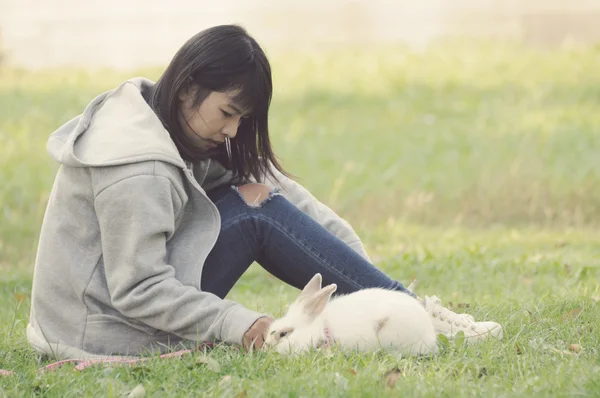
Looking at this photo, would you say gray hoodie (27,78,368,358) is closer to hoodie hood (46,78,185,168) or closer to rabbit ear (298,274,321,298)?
hoodie hood (46,78,185,168)

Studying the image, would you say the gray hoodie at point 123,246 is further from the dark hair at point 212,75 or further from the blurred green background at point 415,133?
the blurred green background at point 415,133

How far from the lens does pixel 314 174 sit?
7.98 metres

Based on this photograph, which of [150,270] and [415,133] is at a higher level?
[150,270]

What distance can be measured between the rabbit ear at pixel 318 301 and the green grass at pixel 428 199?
16cm

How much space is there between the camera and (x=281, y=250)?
3.44 metres

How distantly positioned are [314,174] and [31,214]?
2346 mm

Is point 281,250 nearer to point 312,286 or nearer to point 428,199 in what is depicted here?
point 312,286

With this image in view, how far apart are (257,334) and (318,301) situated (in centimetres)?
24

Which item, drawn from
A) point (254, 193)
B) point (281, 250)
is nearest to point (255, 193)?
point (254, 193)

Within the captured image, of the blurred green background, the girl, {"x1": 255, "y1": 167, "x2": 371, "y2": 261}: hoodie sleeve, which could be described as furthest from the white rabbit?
the blurred green background


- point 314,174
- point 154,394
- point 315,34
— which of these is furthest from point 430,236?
point 315,34

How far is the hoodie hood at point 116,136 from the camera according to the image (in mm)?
3074

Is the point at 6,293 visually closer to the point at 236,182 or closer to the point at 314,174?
the point at 236,182

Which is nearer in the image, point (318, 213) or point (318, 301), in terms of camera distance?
point (318, 301)
